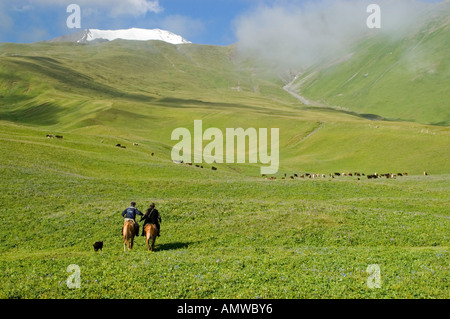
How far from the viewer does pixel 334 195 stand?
1939 inches

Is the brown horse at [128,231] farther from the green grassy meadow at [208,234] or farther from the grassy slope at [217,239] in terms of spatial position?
the grassy slope at [217,239]

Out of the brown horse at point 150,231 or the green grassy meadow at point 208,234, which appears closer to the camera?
the green grassy meadow at point 208,234

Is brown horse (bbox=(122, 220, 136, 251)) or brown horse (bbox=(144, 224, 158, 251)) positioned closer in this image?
brown horse (bbox=(144, 224, 158, 251))

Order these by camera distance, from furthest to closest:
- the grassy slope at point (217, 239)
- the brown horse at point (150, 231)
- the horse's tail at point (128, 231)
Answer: the horse's tail at point (128, 231), the brown horse at point (150, 231), the grassy slope at point (217, 239)

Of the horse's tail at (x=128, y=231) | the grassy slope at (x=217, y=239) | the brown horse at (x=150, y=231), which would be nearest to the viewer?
the grassy slope at (x=217, y=239)

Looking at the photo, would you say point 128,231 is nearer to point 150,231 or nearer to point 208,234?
point 150,231

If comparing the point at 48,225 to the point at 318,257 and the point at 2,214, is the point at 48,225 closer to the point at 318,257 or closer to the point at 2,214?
the point at 2,214

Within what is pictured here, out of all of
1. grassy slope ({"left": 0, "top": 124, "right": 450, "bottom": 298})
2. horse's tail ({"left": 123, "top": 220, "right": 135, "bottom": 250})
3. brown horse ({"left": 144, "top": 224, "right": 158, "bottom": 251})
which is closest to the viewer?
grassy slope ({"left": 0, "top": 124, "right": 450, "bottom": 298})

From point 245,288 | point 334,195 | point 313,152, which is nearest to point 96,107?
point 313,152

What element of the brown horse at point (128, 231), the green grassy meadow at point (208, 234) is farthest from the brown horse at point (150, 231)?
the green grassy meadow at point (208, 234)

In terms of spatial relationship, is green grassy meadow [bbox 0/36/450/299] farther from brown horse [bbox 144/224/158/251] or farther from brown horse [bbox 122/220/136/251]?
brown horse [bbox 144/224/158/251]

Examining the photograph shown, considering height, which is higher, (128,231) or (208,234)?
(128,231)

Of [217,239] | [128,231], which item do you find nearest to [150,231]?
[128,231]

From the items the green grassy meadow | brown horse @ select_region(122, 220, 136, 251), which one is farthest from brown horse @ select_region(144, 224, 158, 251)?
the green grassy meadow
